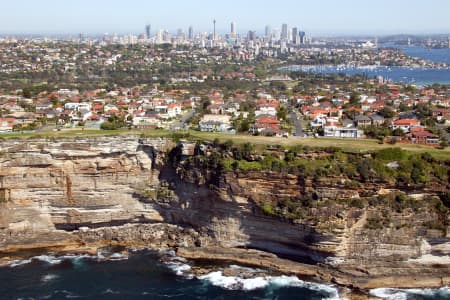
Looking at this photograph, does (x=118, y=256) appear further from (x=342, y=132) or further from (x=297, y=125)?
(x=297, y=125)

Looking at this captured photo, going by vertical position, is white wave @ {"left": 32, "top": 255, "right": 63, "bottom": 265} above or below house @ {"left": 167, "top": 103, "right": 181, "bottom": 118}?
below

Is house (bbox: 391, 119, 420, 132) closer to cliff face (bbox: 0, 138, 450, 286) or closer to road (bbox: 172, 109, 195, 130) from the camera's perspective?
cliff face (bbox: 0, 138, 450, 286)

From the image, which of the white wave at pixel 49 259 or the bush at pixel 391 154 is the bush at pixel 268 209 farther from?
the white wave at pixel 49 259

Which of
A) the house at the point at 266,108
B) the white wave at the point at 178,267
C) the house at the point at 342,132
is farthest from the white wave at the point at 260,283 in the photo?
the house at the point at 266,108

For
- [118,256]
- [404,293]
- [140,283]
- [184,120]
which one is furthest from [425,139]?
[118,256]

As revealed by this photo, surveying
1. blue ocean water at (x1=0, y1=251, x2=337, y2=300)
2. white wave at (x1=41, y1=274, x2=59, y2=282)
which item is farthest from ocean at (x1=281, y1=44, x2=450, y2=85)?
white wave at (x1=41, y1=274, x2=59, y2=282)

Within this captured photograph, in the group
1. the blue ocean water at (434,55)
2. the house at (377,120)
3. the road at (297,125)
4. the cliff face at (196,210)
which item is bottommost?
the cliff face at (196,210)
